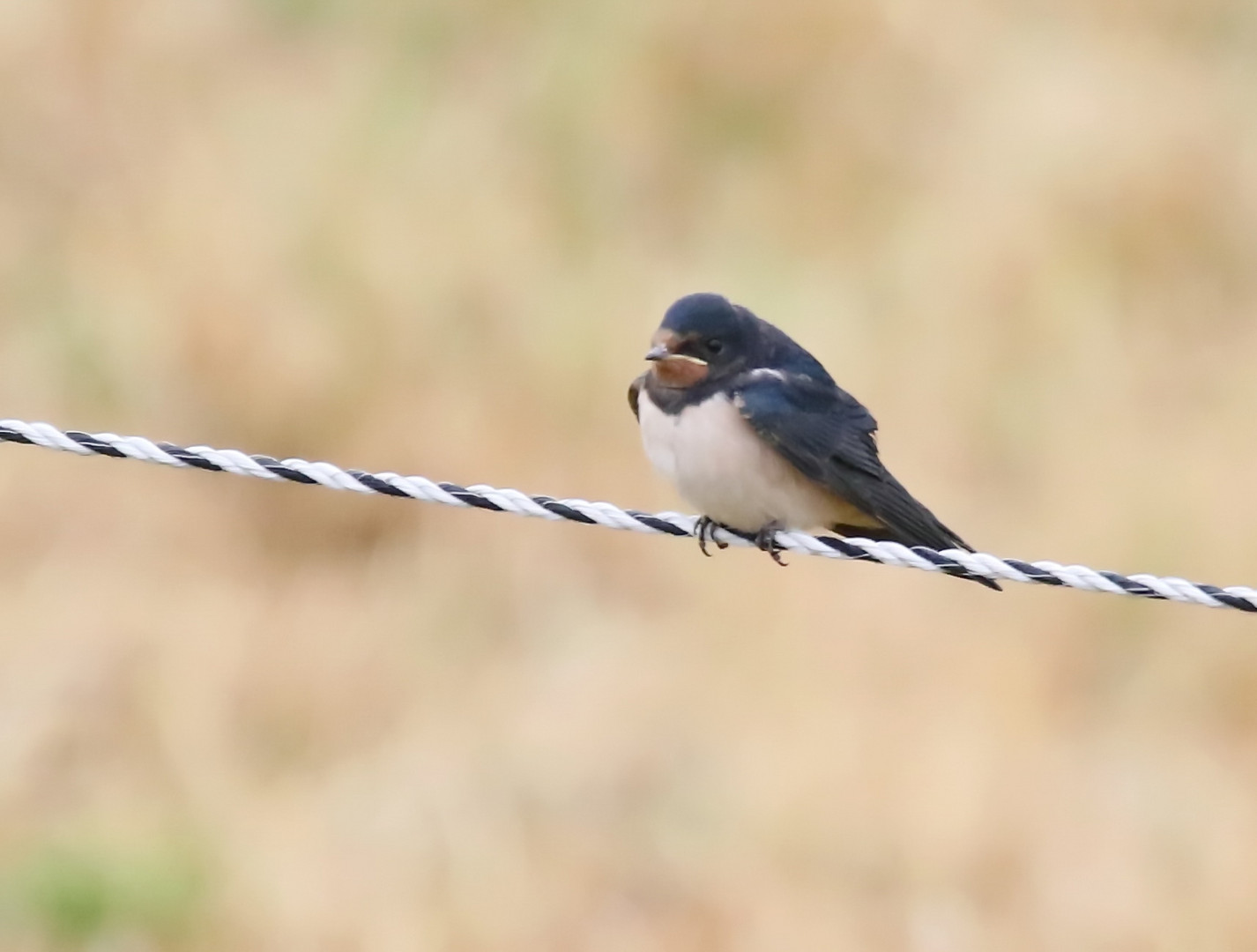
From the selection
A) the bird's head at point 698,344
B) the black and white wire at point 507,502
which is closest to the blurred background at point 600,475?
the bird's head at point 698,344

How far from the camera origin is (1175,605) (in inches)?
230

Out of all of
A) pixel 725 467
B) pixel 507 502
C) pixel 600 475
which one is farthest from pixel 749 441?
pixel 600 475

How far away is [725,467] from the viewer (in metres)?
3.41

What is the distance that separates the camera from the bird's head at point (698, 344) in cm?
350

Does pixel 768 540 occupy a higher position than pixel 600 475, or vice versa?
pixel 600 475

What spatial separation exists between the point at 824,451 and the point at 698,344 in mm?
330

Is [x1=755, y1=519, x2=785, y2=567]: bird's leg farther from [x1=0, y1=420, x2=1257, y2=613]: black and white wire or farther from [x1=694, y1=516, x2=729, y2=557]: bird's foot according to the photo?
[x1=0, y1=420, x2=1257, y2=613]: black and white wire

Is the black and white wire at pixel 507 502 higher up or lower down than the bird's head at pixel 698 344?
lower down

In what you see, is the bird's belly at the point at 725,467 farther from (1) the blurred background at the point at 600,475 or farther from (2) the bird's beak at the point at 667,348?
(1) the blurred background at the point at 600,475

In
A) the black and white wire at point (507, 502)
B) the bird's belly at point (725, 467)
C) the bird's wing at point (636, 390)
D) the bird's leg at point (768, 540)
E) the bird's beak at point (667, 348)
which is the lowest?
the black and white wire at point (507, 502)

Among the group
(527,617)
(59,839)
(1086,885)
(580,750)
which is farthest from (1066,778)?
(59,839)

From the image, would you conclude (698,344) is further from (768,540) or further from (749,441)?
(768,540)

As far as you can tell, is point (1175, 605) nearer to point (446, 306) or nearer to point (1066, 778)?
point (1066, 778)

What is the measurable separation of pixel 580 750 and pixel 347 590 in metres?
1.21
